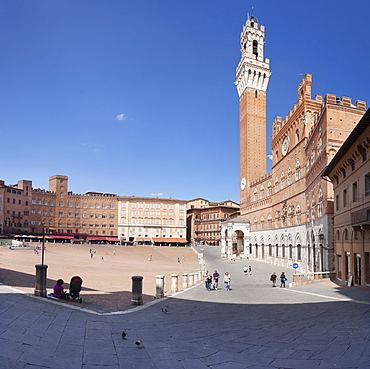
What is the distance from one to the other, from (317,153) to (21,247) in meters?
50.0

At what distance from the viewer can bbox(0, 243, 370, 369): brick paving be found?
7.03 metres

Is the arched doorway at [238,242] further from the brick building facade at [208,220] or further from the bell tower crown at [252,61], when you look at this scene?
the bell tower crown at [252,61]

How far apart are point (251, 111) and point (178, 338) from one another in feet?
230

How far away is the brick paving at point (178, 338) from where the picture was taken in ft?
23.1

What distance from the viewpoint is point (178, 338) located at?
9.24 metres

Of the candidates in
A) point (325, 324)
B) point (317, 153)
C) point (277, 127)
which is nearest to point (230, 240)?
point (277, 127)

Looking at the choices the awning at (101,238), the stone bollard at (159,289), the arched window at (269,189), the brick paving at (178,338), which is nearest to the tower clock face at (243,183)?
the arched window at (269,189)

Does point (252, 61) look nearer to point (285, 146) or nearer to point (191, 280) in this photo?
point (285, 146)

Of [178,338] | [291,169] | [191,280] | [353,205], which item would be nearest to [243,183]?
[291,169]

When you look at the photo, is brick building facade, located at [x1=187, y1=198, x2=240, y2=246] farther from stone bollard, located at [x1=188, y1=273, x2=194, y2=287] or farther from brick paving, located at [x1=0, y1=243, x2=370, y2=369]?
brick paving, located at [x1=0, y1=243, x2=370, y2=369]

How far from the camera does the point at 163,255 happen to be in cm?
7019

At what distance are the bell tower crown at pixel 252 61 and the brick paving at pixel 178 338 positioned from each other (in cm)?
6897

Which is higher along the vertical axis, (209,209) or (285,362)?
(209,209)

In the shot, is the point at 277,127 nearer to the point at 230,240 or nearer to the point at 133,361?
the point at 230,240
